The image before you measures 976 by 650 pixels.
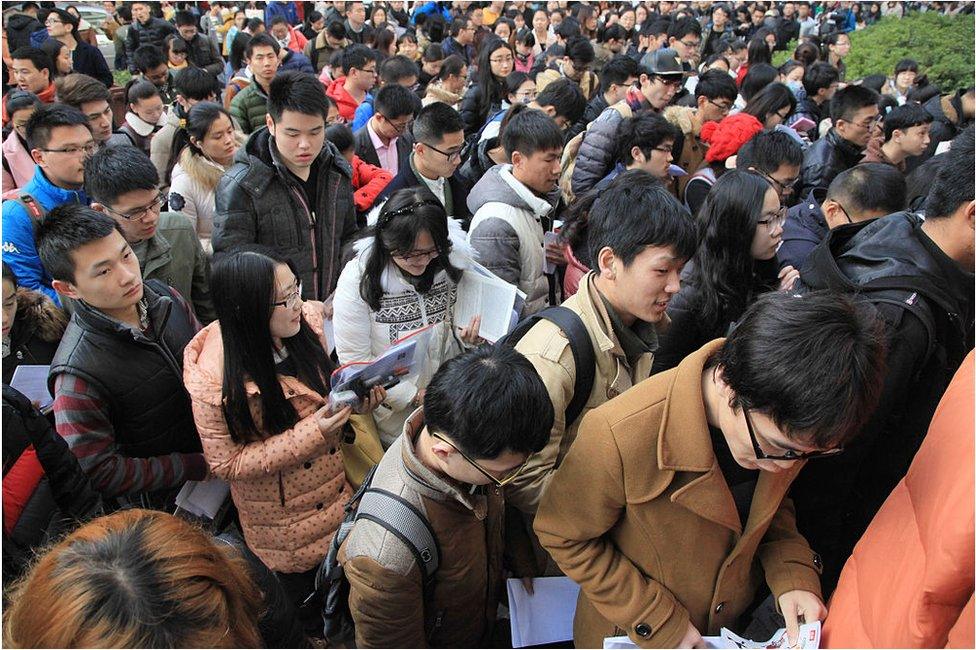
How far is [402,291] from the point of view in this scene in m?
2.63

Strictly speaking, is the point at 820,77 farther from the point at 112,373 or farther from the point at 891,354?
the point at 112,373

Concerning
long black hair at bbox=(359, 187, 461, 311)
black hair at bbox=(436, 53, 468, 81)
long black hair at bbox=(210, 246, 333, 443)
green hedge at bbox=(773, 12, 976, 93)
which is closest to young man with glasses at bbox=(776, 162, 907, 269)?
long black hair at bbox=(359, 187, 461, 311)

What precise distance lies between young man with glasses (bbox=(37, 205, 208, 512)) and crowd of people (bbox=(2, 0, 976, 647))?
0.01 metres

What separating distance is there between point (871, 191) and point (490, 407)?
2.42 metres

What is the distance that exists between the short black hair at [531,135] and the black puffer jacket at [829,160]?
224cm

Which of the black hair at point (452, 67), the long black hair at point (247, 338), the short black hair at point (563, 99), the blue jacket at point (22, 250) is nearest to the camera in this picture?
the long black hair at point (247, 338)

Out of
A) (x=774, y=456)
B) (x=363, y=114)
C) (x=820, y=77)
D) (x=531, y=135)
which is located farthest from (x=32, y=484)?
(x=820, y=77)

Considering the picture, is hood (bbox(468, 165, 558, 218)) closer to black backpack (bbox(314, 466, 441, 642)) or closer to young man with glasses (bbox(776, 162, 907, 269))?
young man with glasses (bbox(776, 162, 907, 269))

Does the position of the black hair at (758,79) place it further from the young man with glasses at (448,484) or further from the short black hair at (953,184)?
the young man with glasses at (448,484)

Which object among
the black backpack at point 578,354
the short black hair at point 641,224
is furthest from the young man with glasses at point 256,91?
the black backpack at point 578,354

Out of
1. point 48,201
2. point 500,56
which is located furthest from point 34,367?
point 500,56

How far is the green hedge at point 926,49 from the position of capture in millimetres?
7914

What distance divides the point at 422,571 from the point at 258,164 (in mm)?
2241

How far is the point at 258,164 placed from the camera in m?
3.17
